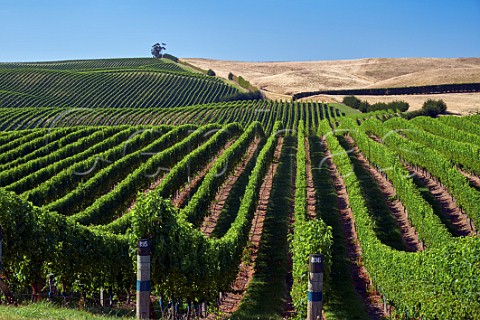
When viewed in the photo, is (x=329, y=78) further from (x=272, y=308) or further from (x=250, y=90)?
(x=272, y=308)

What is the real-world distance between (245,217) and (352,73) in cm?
13126

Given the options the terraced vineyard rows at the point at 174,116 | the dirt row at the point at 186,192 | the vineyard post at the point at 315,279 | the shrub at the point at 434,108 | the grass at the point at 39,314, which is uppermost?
the shrub at the point at 434,108

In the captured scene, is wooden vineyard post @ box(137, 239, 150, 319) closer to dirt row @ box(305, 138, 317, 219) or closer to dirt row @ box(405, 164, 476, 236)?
dirt row @ box(405, 164, 476, 236)

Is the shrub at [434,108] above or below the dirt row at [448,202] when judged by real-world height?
above

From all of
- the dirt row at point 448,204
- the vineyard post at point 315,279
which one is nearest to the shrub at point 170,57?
the dirt row at point 448,204

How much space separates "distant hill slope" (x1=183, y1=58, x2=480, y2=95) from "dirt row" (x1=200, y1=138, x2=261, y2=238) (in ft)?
244

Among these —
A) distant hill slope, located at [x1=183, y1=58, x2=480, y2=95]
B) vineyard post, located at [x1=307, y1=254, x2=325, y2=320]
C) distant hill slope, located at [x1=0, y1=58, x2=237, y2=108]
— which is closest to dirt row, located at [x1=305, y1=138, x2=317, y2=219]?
vineyard post, located at [x1=307, y1=254, x2=325, y2=320]

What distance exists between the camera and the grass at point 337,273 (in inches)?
745

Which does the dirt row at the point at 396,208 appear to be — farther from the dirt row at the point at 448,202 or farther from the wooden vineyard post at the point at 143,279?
the wooden vineyard post at the point at 143,279

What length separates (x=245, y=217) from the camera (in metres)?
25.4

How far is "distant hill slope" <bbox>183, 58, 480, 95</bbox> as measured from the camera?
121 m

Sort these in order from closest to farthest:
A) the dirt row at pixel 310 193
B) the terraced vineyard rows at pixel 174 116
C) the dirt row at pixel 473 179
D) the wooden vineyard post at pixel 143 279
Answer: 1. the wooden vineyard post at pixel 143 279
2. the dirt row at pixel 310 193
3. the dirt row at pixel 473 179
4. the terraced vineyard rows at pixel 174 116

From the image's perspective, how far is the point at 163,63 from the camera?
15238 cm

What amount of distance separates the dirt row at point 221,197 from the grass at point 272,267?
2.47 metres
